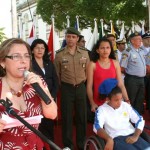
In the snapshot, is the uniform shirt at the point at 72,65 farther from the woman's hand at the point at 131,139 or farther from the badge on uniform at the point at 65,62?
the woman's hand at the point at 131,139

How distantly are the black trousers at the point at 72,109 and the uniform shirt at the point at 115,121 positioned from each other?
0.75m

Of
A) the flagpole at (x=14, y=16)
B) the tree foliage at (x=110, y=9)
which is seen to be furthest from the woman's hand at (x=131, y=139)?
the tree foliage at (x=110, y=9)

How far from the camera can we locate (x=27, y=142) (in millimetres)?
1794

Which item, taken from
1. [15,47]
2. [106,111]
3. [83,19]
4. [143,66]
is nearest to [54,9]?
[83,19]

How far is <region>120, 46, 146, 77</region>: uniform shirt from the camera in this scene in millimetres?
5379

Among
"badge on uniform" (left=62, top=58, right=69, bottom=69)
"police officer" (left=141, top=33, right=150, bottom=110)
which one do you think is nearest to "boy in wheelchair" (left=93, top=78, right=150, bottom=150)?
"badge on uniform" (left=62, top=58, right=69, bottom=69)

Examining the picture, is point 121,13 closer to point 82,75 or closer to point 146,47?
point 146,47

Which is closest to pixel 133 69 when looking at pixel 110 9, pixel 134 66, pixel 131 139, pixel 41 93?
pixel 134 66

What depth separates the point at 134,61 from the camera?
17.7 ft

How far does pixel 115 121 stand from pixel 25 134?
1894 millimetres

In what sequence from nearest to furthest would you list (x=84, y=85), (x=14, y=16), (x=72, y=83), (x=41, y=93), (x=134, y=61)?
(x=41, y=93)
(x=72, y=83)
(x=84, y=85)
(x=134, y=61)
(x=14, y=16)

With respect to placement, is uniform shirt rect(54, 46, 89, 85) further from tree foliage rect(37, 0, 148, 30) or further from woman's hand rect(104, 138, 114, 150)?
tree foliage rect(37, 0, 148, 30)

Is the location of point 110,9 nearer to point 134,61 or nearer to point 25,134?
point 134,61

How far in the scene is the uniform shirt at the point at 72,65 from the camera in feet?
14.1
